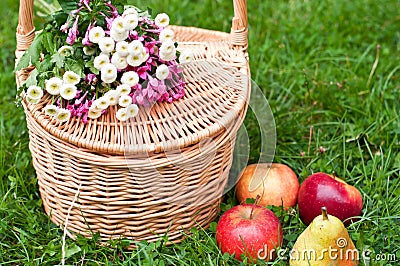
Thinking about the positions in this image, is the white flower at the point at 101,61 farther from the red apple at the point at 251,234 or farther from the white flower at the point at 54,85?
the red apple at the point at 251,234

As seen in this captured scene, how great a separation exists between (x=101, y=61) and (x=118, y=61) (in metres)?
0.05

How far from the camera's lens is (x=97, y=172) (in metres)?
1.72

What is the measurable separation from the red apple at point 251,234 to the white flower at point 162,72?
465 mm

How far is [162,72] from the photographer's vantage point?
171cm

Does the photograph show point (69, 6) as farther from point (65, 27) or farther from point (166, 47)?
point (166, 47)

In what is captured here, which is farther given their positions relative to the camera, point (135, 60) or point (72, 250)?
point (72, 250)

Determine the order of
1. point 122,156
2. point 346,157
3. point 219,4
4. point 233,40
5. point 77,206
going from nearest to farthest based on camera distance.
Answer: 1. point 122,156
2. point 77,206
3. point 233,40
4. point 346,157
5. point 219,4

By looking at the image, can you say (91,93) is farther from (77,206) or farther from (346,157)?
(346,157)

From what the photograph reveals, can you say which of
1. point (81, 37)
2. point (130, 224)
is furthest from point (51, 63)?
point (130, 224)

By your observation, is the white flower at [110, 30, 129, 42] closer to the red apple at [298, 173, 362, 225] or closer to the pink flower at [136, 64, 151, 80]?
the pink flower at [136, 64, 151, 80]

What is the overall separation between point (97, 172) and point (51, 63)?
0.34 meters

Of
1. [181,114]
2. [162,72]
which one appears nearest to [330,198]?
[181,114]

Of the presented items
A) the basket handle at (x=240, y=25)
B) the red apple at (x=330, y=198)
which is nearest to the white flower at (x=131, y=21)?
the basket handle at (x=240, y=25)

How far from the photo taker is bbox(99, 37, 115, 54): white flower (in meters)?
1.65
